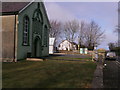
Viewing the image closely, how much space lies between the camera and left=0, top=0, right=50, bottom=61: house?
18.3 m

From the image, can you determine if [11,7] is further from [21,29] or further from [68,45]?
[68,45]

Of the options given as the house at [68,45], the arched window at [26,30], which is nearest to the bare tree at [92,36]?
the house at [68,45]

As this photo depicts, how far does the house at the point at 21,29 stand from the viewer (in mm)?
18281

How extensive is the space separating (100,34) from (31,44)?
52100 mm

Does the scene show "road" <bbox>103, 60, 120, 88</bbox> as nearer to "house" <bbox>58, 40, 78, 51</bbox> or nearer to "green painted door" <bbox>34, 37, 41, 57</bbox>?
"green painted door" <bbox>34, 37, 41, 57</bbox>

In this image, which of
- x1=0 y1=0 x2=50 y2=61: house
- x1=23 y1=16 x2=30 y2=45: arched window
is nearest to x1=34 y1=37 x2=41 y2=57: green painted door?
x1=0 y1=0 x2=50 y2=61: house

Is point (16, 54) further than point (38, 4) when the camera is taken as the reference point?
No

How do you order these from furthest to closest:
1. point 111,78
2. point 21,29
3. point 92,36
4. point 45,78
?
1. point 92,36
2. point 21,29
3. point 111,78
4. point 45,78

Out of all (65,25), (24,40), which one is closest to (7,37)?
(24,40)

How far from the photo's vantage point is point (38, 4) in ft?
78.3

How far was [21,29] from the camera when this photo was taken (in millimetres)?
19297

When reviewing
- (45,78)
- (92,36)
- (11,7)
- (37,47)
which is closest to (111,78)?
(45,78)

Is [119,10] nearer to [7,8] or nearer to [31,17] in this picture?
[31,17]

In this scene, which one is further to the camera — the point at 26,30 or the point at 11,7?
the point at 26,30
